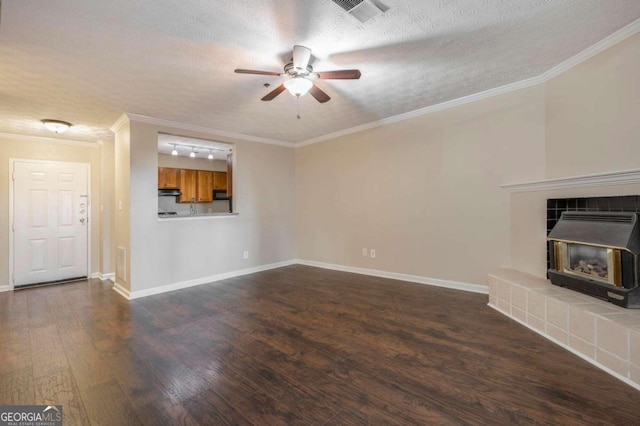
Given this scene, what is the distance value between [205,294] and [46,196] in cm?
338

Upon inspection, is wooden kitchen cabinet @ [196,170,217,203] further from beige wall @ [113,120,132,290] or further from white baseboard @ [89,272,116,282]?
beige wall @ [113,120,132,290]

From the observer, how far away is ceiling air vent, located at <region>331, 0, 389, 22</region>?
184 centimetres

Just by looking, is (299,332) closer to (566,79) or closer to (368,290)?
(368,290)

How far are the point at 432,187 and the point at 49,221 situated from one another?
6.15m

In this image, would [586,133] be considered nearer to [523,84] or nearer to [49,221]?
[523,84]

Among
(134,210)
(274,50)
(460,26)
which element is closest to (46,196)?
(134,210)

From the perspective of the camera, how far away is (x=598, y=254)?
2422 mm

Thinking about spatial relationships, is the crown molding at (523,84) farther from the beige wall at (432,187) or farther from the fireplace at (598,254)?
the fireplace at (598,254)

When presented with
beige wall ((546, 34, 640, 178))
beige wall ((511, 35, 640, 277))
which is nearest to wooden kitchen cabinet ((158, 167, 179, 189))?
beige wall ((511, 35, 640, 277))

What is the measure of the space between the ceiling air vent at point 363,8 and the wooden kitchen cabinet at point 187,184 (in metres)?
6.06

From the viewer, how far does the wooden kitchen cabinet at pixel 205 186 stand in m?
7.16

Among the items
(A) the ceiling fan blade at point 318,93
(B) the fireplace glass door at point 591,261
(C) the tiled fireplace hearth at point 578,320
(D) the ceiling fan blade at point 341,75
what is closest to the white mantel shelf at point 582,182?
(B) the fireplace glass door at point 591,261

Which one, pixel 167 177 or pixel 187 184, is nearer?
pixel 167 177

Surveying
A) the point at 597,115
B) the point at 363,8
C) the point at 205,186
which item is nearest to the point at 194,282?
the point at 205,186
